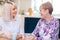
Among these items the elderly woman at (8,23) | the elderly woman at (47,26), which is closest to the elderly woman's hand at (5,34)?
the elderly woman at (8,23)

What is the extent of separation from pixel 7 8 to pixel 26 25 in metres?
1.57

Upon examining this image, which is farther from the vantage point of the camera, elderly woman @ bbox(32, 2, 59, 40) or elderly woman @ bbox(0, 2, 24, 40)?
elderly woman @ bbox(32, 2, 59, 40)

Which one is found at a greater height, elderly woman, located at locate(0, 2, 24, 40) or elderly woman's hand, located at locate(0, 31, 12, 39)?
elderly woman, located at locate(0, 2, 24, 40)

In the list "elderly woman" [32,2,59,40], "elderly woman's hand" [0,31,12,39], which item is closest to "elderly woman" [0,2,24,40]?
"elderly woman's hand" [0,31,12,39]

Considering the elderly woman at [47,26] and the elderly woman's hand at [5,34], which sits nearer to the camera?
the elderly woman's hand at [5,34]

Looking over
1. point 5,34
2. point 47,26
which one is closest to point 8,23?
point 5,34

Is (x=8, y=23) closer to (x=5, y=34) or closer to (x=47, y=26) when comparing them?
(x=5, y=34)

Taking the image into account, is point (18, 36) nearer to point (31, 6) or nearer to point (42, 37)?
point (42, 37)

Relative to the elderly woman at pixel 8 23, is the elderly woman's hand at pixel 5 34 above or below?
below

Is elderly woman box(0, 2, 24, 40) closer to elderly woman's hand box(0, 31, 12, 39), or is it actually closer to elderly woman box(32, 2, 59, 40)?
elderly woman's hand box(0, 31, 12, 39)

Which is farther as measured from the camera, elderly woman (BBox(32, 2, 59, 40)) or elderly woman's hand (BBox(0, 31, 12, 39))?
elderly woman (BBox(32, 2, 59, 40))

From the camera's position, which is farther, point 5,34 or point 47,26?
point 47,26

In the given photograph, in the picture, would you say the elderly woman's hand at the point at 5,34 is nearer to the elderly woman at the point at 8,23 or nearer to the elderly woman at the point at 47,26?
the elderly woman at the point at 8,23

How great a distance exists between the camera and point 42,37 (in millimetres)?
1837
